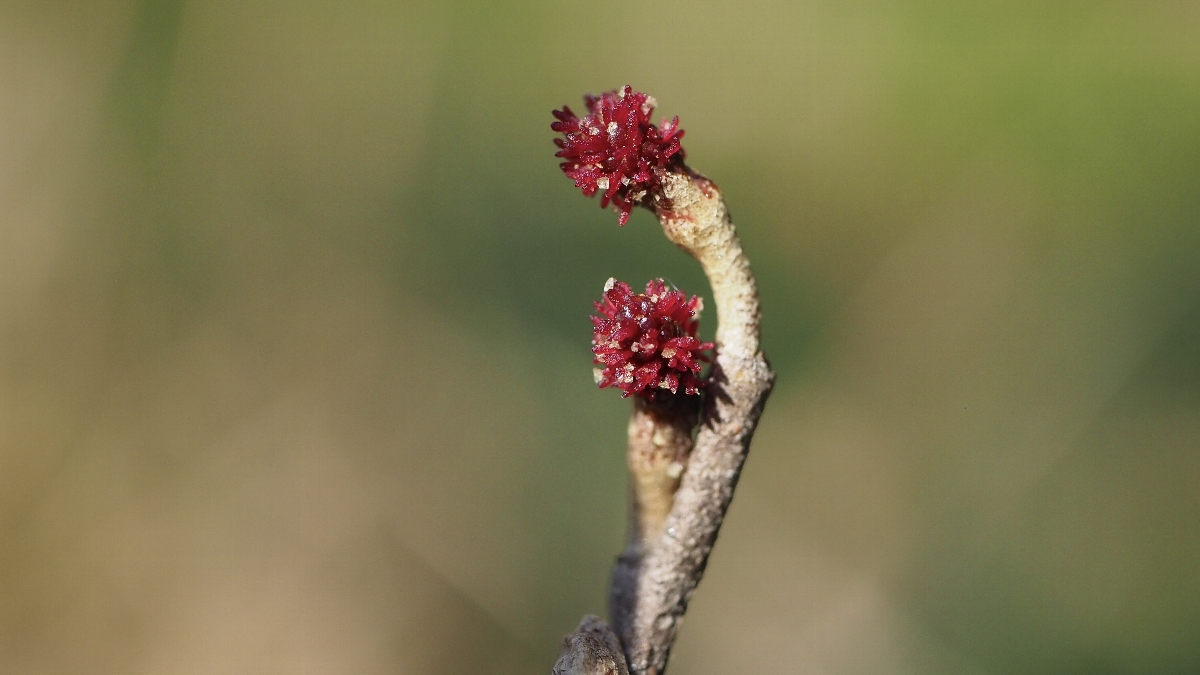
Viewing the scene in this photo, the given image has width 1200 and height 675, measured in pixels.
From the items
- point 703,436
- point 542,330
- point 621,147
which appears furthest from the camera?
point 542,330

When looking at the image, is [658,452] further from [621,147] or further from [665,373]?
[621,147]

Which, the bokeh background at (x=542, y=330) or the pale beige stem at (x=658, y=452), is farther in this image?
the bokeh background at (x=542, y=330)

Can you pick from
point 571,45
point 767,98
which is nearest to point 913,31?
point 767,98

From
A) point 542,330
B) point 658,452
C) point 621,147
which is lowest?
point 658,452

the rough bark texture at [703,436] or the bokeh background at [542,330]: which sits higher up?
the bokeh background at [542,330]

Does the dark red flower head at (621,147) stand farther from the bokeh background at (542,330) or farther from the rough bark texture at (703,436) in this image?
the bokeh background at (542,330)

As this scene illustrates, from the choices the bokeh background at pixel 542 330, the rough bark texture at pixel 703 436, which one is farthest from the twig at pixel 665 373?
the bokeh background at pixel 542 330

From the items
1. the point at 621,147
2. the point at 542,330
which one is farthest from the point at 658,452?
the point at 542,330
